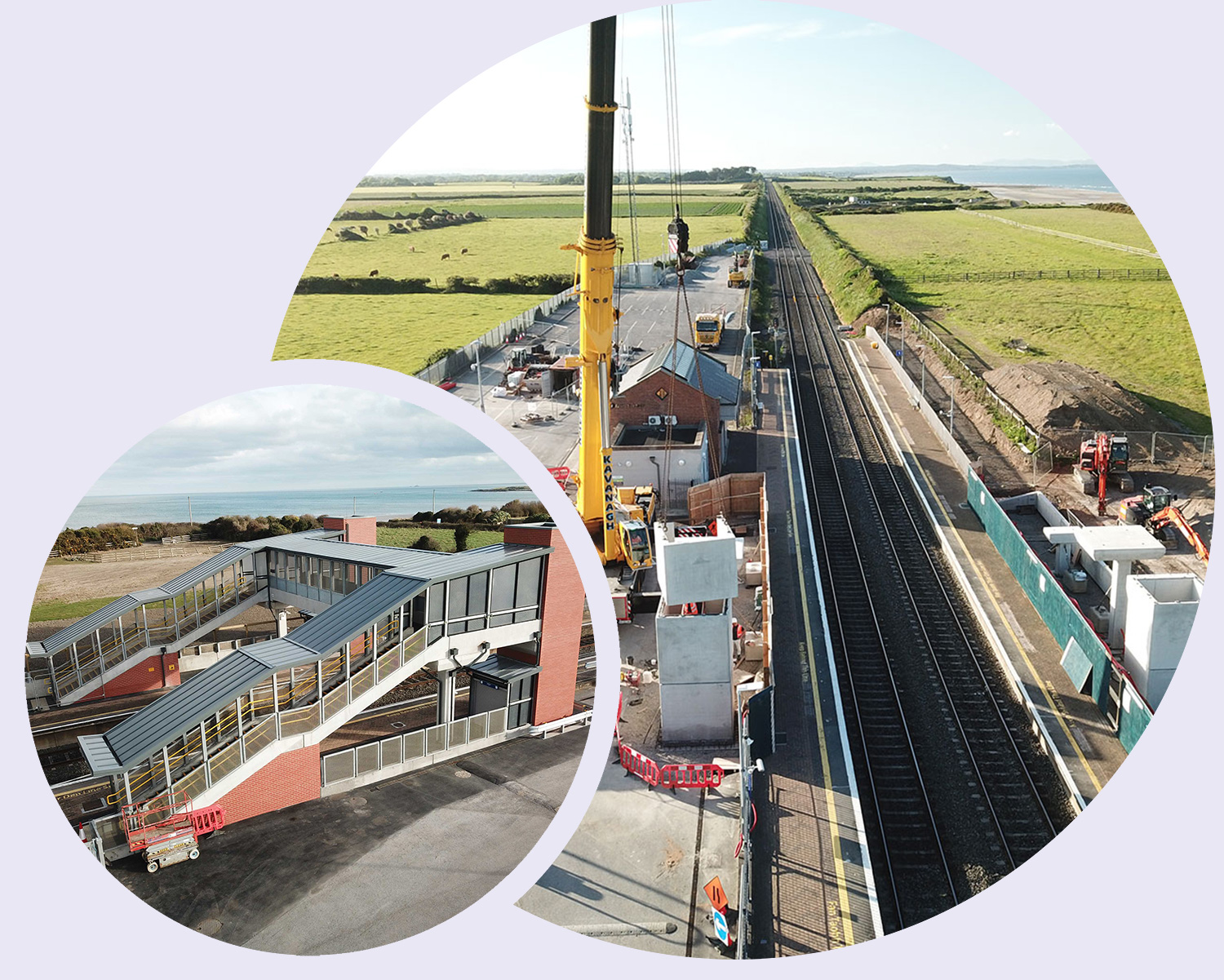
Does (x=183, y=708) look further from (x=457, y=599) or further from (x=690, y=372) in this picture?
(x=690, y=372)

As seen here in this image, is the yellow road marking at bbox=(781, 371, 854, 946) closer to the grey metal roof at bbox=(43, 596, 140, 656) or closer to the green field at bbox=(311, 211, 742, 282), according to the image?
the grey metal roof at bbox=(43, 596, 140, 656)

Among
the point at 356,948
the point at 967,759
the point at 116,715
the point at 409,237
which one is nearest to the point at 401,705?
the point at 116,715

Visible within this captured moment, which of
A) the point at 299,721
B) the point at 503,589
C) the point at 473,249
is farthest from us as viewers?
the point at 473,249

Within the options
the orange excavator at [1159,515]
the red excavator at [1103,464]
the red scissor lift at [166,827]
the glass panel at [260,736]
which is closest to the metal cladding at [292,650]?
the glass panel at [260,736]

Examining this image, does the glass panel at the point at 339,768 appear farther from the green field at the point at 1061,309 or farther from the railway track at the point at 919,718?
the green field at the point at 1061,309

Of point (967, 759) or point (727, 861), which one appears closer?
point (727, 861)

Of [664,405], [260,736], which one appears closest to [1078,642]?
[260,736]

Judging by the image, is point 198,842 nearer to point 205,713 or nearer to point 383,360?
point 205,713
